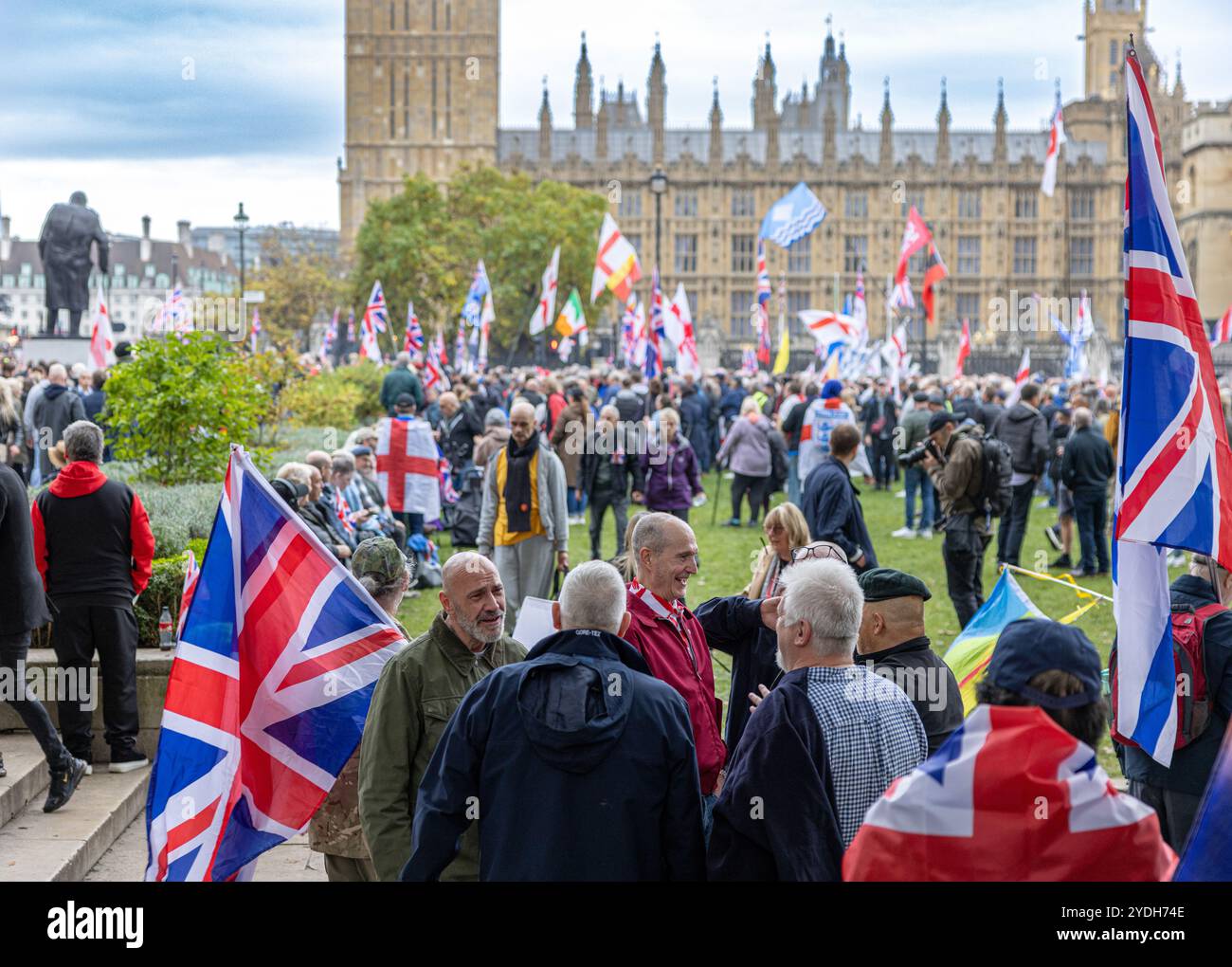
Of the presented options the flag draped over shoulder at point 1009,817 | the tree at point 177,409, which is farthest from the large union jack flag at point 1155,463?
the tree at point 177,409

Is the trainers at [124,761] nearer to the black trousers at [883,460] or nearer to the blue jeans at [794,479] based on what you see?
the blue jeans at [794,479]

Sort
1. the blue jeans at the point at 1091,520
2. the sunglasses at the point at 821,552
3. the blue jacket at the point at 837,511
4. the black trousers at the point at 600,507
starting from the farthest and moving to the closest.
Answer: the blue jeans at the point at 1091,520, the black trousers at the point at 600,507, the blue jacket at the point at 837,511, the sunglasses at the point at 821,552

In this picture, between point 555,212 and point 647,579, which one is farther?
point 555,212

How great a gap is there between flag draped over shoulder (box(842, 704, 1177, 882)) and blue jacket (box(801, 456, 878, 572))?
5.34 meters

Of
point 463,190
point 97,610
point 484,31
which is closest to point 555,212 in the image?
point 463,190

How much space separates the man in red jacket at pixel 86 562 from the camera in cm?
666

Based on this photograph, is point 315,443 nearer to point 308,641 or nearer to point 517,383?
point 517,383

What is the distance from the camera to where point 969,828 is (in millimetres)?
2832

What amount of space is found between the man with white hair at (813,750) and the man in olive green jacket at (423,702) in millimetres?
786

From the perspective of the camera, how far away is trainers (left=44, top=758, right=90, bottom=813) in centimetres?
625

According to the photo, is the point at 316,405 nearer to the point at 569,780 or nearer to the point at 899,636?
the point at 899,636

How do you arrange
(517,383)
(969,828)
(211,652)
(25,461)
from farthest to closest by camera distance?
(517,383), (25,461), (211,652), (969,828)
